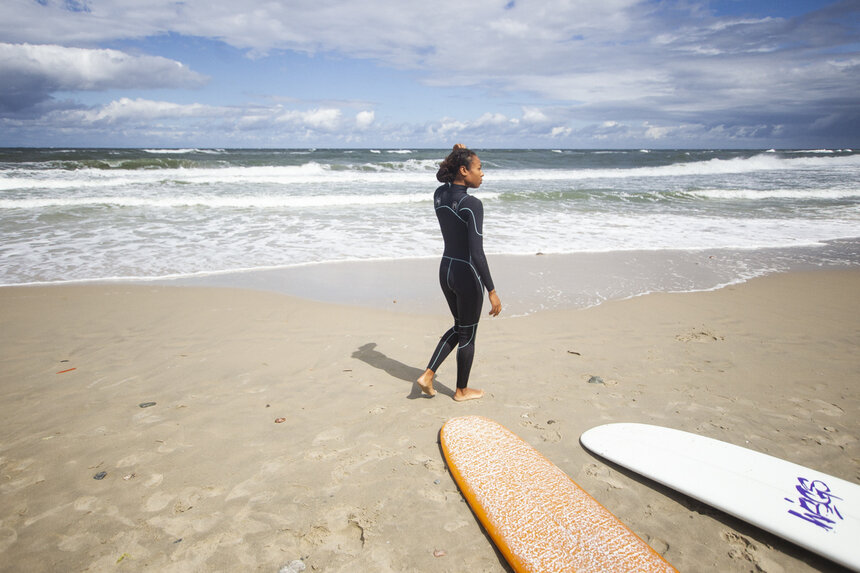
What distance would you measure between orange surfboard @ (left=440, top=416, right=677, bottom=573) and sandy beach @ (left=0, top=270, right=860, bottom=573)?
0.10 meters

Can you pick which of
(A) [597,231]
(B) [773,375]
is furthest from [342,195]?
(B) [773,375]

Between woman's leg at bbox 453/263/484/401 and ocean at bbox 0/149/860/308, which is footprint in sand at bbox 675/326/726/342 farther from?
ocean at bbox 0/149/860/308

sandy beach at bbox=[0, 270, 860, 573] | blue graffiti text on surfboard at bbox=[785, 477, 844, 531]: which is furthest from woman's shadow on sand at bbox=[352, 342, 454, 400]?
blue graffiti text on surfboard at bbox=[785, 477, 844, 531]

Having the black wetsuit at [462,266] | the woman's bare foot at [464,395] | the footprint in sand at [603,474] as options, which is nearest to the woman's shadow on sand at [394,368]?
the woman's bare foot at [464,395]

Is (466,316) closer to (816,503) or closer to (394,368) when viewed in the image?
(394,368)

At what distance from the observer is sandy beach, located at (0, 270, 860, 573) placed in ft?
6.98

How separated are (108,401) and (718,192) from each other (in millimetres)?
20960

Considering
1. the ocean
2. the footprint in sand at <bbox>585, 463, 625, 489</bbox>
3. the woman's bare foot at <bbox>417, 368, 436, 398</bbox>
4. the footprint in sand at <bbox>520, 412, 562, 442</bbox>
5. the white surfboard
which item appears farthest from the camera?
the ocean

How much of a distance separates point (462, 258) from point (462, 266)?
56mm

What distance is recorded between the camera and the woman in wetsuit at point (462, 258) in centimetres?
303

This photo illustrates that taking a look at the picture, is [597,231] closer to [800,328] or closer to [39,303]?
[800,328]

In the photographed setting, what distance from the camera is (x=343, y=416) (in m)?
3.16

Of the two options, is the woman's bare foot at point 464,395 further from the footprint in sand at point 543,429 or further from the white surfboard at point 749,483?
the white surfboard at point 749,483

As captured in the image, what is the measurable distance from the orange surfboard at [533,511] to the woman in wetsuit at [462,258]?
59 centimetres
